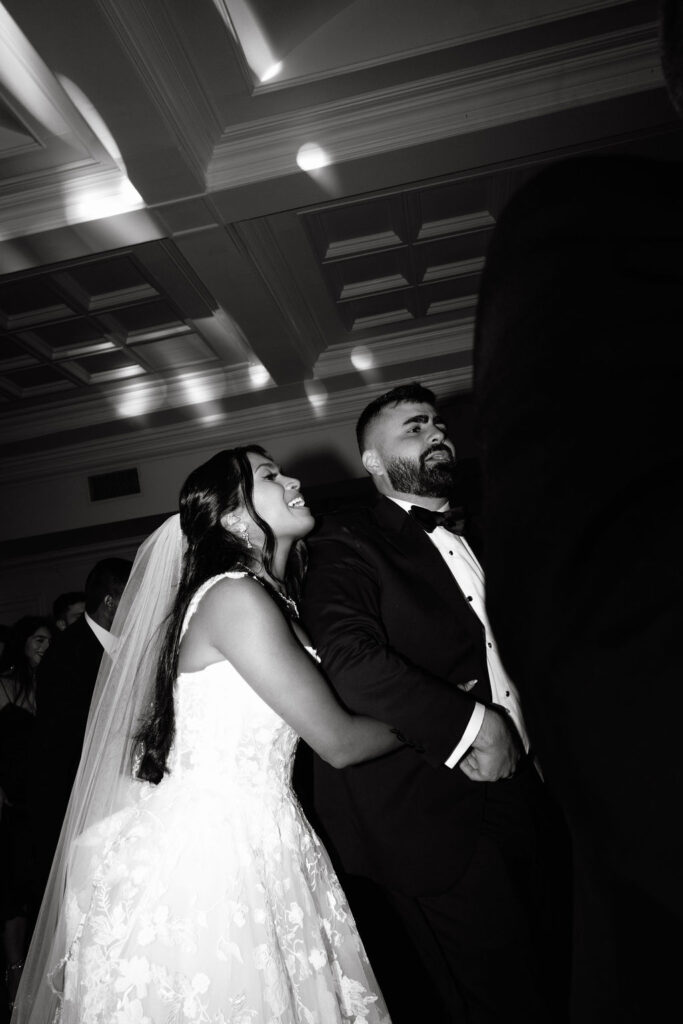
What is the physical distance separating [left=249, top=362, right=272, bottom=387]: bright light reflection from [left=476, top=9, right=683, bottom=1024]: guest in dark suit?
6.46 meters

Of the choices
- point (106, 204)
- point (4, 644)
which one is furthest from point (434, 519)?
point (4, 644)

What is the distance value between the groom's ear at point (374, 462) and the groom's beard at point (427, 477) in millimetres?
111

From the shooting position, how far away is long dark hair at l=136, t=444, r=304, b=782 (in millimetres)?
2254

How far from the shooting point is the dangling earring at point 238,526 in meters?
2.49

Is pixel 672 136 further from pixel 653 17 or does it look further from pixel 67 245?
pixel 67 245

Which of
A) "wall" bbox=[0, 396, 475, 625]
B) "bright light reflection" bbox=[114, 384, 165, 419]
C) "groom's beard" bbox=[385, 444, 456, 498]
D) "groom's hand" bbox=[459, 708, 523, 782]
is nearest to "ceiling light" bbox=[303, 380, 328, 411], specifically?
"wall" bbox=[0, 396, 475, 625]

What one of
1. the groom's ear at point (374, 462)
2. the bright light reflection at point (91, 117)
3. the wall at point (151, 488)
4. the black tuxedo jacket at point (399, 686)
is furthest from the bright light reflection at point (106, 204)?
the wall at point (151, 488)

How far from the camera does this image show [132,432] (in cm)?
745

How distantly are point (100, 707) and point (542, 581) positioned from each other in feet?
7.55

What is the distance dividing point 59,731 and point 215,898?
1490 millimetres

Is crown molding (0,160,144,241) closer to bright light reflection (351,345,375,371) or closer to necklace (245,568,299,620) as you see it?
bright light reflection (351,345,375,371)

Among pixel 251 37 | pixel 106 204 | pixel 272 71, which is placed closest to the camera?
pixel 251 37

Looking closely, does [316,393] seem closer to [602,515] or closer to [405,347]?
[405,347]

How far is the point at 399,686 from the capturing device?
1980 mm
